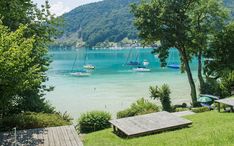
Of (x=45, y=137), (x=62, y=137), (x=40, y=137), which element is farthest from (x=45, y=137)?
(x=62, y=137)

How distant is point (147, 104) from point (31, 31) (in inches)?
491

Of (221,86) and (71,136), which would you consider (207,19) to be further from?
(71,136)

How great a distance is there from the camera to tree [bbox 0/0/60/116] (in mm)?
26344

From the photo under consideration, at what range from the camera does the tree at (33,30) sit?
26.3 meters

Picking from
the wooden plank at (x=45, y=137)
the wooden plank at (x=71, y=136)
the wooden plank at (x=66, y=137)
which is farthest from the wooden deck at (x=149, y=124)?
the wooden plank at (x=45, y=137)

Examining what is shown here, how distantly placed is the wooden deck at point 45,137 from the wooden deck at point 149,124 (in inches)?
147

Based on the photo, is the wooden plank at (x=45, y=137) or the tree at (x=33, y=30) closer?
the wooden plank at (x=45, y=137)

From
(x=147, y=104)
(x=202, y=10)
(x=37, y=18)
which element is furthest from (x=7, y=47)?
(x=202, y=10)

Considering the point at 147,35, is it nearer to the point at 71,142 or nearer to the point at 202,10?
the point at 202,10

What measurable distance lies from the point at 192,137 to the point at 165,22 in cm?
2867

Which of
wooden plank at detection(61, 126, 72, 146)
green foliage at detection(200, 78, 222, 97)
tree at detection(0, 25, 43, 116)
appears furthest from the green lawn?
green foliage at detection(200, 78, 222, 97)

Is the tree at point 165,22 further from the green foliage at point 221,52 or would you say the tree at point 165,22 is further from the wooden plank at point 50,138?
the wooden plank at point 50,138

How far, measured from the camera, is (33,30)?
1139 inches

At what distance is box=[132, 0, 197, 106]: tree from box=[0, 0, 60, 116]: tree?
14.0 m
